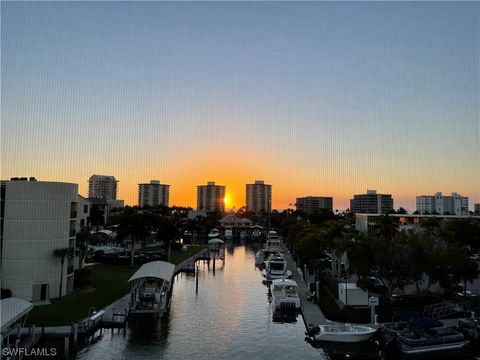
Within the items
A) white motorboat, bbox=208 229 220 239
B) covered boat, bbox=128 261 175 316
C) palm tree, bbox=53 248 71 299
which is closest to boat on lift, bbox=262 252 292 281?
covered boat, bbox=128 261 175 316

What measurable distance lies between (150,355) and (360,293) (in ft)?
70.9

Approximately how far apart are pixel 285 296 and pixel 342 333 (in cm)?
1214

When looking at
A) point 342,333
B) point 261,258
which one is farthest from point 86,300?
point 261,258

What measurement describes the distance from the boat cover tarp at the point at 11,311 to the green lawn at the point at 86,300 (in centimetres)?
599

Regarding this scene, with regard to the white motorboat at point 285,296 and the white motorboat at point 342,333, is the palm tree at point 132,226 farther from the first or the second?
the white motorboat at point 342,333

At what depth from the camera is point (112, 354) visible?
30641mm

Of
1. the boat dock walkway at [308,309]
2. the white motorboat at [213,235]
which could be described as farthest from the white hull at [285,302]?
the white motorboat at [213,235]

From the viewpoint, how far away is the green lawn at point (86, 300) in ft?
119

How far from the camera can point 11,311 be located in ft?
90.5

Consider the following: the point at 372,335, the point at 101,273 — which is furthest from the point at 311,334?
the point at 101,273

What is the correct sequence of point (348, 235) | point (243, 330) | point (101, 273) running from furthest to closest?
point (101, 273) → point (348, 235) → point (243, 330)

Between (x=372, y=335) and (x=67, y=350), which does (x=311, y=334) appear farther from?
(x=67, y=350)

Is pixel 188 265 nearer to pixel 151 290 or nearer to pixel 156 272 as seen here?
pixel 151 290

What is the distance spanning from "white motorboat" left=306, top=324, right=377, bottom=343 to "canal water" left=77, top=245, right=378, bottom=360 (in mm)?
776
